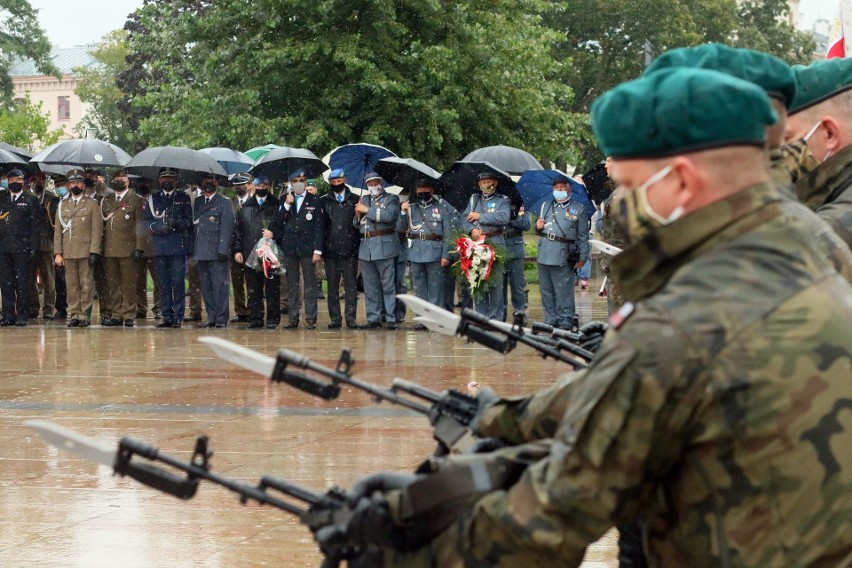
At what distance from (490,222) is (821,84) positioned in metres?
12.4

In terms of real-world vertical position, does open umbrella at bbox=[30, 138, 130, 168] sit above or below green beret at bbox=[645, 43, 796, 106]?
above

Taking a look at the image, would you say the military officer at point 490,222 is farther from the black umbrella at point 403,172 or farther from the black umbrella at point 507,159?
the black umbrella at point 403,172

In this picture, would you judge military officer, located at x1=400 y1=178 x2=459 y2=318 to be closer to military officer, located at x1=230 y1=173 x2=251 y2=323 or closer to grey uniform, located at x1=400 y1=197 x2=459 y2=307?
grey uniform, located at x1=400 y1=197 x2=459 y2=307

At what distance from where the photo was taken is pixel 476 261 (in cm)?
1669

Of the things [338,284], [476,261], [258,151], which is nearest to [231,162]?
[258,151]

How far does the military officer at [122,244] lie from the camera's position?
61.2 ft

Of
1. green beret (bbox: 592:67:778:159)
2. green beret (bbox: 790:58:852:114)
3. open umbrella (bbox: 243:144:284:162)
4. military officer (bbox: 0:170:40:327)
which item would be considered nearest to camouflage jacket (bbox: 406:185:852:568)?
green beret (bbox: 592:67:778:159)

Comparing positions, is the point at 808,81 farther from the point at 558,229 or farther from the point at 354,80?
the point at 354,80

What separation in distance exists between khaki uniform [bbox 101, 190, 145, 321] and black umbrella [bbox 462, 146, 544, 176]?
15.2 ft

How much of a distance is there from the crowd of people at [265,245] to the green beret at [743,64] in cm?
1317

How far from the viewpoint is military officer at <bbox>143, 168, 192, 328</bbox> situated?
712 inches

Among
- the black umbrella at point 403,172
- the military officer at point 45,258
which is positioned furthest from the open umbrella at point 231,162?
the black umbrella at point 403,172

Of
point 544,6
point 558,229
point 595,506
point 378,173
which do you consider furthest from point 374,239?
point 595,506

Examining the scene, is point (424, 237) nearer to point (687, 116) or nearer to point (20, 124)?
point (687, 116)
